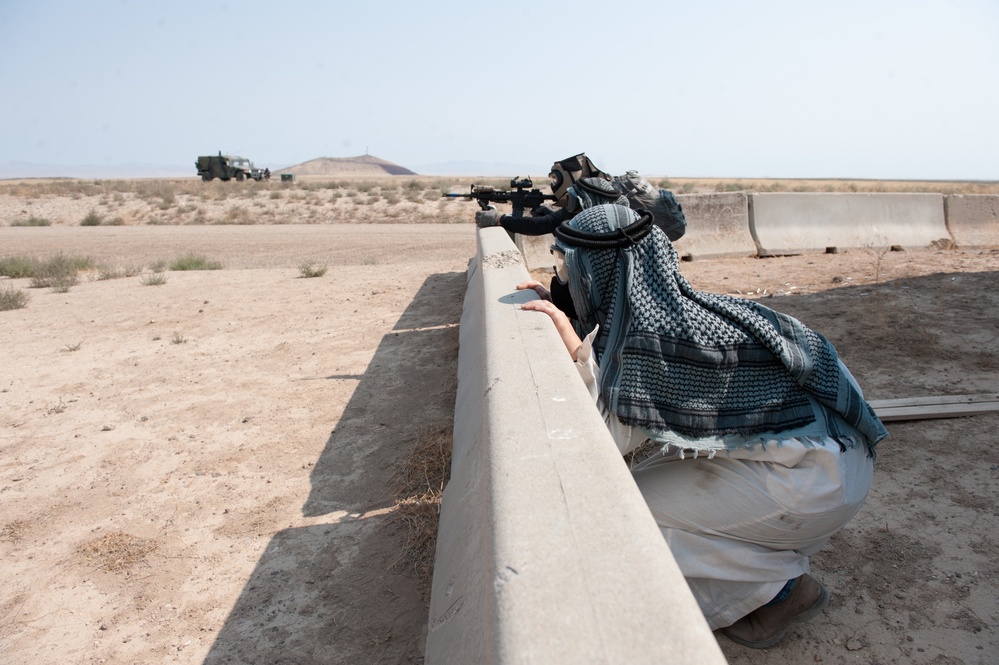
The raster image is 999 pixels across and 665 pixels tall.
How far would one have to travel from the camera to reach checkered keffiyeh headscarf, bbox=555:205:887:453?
245cm

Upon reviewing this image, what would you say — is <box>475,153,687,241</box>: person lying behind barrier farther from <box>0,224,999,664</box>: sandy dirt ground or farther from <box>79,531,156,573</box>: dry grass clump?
<box>79,531,156,573</box>: dry grass clump

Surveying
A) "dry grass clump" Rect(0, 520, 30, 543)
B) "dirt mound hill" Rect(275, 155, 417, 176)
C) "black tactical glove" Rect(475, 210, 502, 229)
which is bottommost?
"dry grass clump" Rect(0, 520, 30, 543)

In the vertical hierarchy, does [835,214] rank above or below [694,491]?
above

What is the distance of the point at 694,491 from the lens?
2607mm

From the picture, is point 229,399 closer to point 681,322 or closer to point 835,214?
point 681,322

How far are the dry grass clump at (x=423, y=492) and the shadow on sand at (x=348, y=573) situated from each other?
65 mm

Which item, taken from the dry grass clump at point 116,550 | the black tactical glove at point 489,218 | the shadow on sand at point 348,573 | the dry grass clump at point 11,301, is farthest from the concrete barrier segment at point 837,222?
the dry grass clump at point 11,301

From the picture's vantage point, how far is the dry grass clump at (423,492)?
3.33 m

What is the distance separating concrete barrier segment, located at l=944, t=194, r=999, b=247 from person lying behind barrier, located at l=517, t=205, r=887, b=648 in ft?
34.5

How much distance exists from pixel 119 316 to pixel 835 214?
9905mm

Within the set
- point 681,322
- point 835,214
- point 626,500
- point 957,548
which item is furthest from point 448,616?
point 835,214

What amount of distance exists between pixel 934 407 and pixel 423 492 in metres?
3.16

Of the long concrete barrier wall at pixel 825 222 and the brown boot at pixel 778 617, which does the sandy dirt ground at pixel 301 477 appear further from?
the long concrete barrier wall at pixel 825 222

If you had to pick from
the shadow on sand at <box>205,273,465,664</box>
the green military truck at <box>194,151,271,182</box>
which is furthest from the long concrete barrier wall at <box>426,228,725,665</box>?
the green military truck at <box>194,151,271,182</box>
